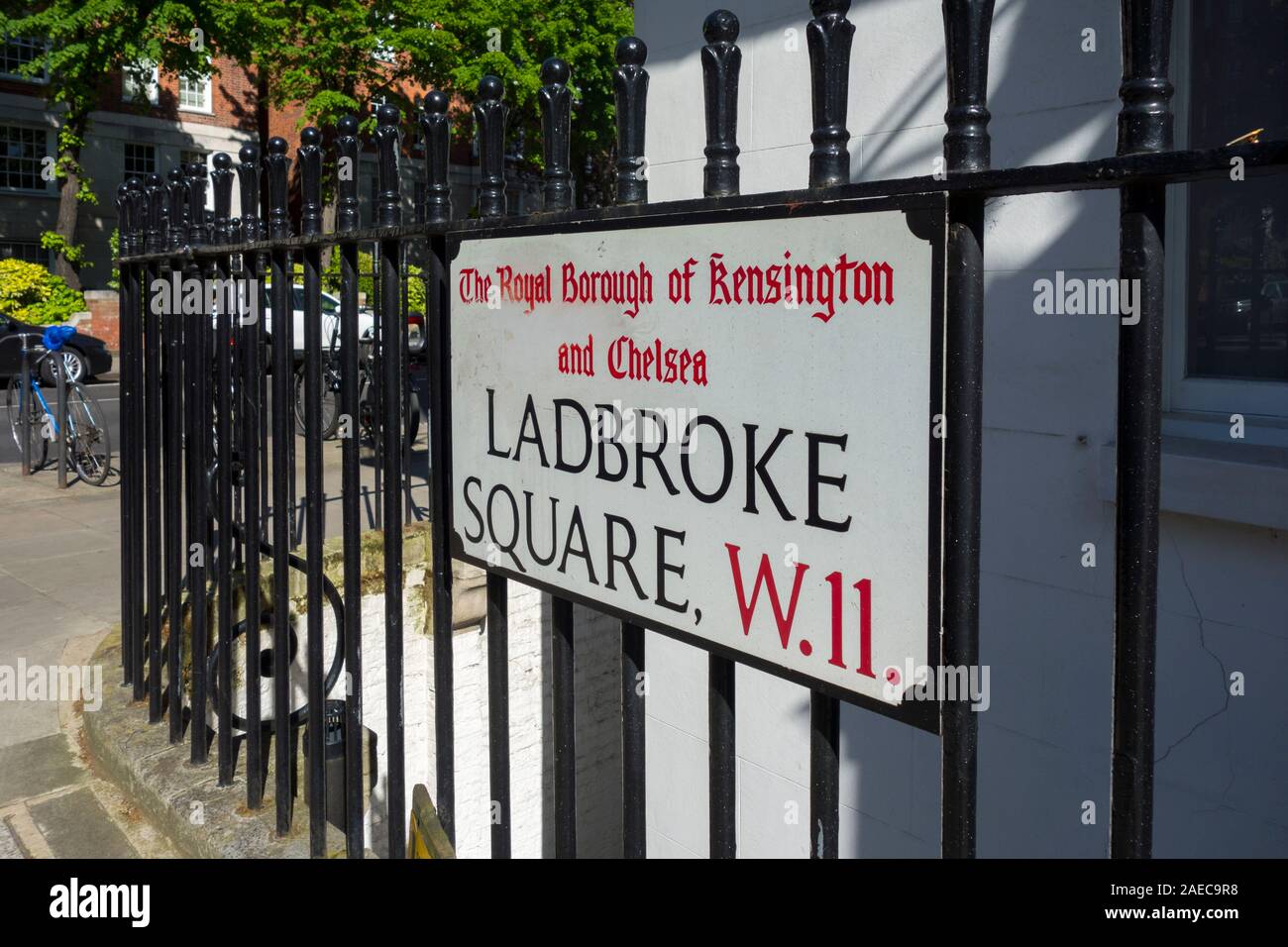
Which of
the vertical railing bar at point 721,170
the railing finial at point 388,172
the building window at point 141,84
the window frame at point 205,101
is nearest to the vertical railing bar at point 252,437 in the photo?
the railing finial at point 388,172

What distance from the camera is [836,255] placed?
4.98 ft

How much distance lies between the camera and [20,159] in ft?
92.5

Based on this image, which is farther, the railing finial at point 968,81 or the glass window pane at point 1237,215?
the glass window pane at point 1237,215

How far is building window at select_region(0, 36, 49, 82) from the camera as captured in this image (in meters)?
27.1

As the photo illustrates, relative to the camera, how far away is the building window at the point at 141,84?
2533 cm

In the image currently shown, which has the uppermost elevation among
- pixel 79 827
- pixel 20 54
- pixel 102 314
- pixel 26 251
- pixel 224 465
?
pixel 20 54

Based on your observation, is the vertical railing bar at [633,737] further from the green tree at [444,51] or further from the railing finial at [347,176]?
the green tree at [444,51]

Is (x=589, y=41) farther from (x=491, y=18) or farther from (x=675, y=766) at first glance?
(x=675, y=766)

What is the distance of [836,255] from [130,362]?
326 cm

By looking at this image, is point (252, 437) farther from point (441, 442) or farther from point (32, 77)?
point (32, 77)

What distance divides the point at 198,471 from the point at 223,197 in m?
0.85

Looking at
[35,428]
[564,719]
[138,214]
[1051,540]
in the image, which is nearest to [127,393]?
[138,214]

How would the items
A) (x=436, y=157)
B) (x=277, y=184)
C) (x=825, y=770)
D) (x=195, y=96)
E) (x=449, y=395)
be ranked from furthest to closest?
(x=195, y=96), (x=277, y=184), (x=449, y=395), (x=436, y=157), (x=825, y=770)

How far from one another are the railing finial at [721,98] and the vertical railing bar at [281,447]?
1.49 metres
